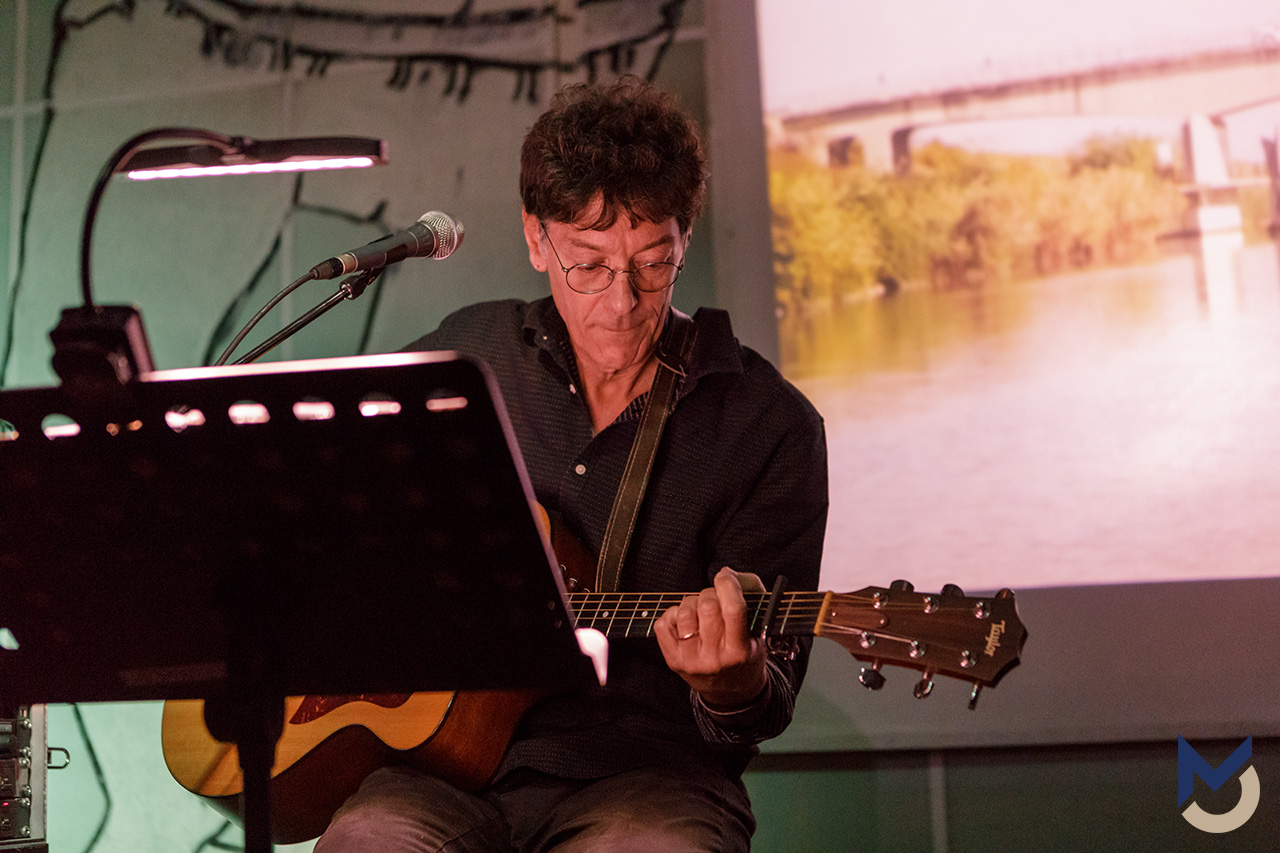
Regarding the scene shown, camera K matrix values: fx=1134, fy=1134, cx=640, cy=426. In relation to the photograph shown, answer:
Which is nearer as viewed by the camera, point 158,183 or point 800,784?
point 800,784

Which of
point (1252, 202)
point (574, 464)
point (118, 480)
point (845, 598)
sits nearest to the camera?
point (118, 480)

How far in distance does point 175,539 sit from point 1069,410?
2083mm

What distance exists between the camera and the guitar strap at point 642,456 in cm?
193

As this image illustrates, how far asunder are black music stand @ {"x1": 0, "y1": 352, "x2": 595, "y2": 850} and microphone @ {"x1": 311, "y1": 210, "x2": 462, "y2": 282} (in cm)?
57

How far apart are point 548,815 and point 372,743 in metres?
0.31

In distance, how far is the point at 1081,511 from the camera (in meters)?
2.61

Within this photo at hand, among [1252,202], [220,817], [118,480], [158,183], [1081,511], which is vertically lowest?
[220,817]

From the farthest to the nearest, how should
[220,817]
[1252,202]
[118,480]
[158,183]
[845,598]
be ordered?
[158,183] < [220,817] < [1252,202] < [845,598] < [118,480]

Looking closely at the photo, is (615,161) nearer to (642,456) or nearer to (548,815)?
(642,456)

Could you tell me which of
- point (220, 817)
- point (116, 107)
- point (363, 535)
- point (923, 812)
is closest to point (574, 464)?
point (363, 535)

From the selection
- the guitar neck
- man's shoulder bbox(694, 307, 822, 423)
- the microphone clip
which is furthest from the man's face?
the guitar neck

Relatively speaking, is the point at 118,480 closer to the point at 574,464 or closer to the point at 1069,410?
the point at 574,464

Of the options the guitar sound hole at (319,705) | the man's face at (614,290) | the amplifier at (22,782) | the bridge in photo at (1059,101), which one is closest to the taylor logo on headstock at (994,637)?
the man's face at (614,290)

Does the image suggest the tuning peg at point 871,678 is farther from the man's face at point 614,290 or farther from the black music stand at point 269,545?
the man's face at point 614,290
